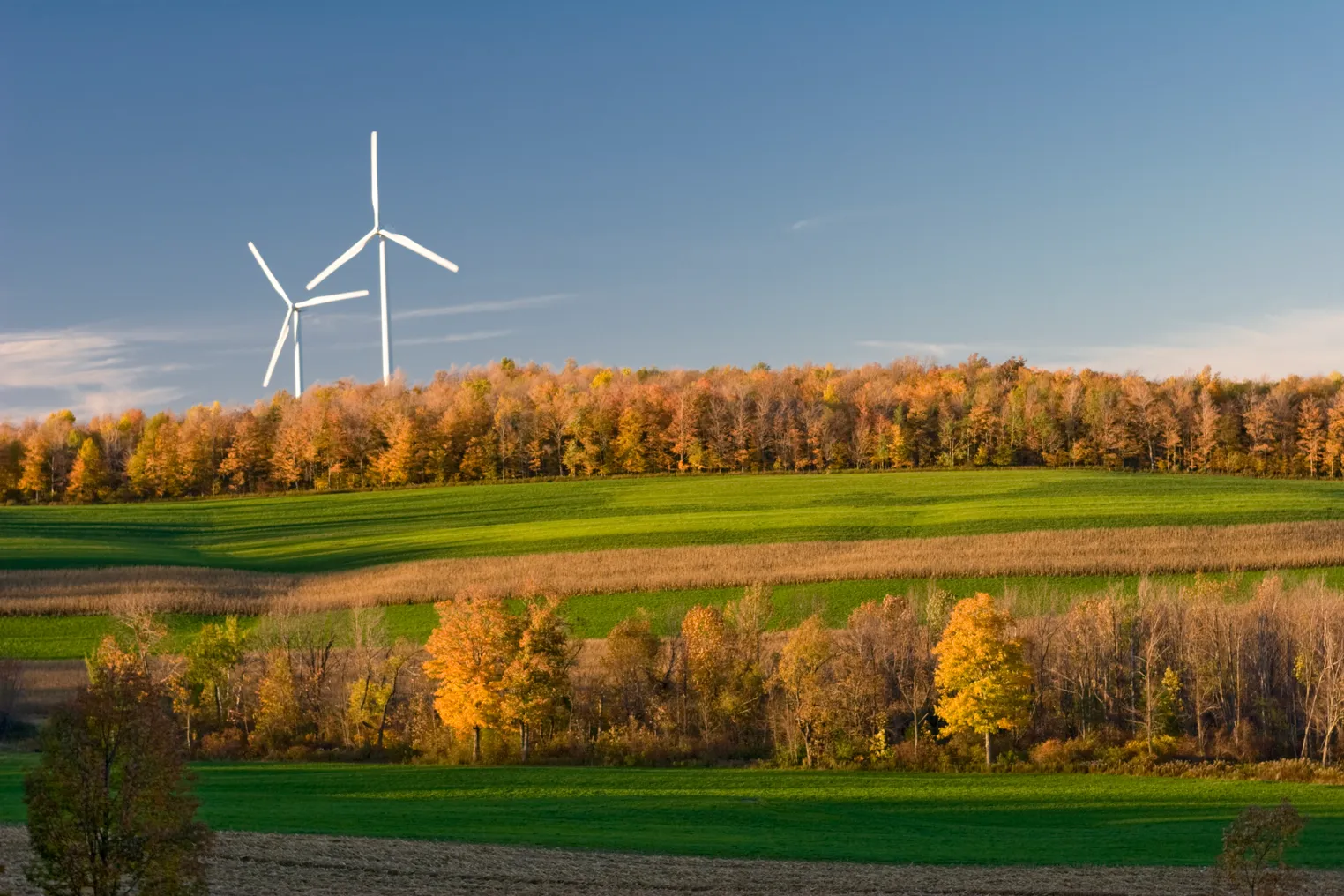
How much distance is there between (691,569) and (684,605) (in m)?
7.71

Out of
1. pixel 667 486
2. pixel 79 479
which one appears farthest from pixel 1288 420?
pixel 79 479

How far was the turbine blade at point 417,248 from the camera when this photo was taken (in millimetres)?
93812

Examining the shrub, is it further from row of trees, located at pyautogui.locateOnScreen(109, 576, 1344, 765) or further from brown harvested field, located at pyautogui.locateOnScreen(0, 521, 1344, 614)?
brown harvested field, located at pyautogui.locateOnScreen(0, 521, 1344, 614)

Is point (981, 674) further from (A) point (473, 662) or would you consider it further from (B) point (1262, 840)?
(B) point (1262, 840)

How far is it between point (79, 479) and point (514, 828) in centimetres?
10859

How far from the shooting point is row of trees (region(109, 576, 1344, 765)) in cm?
5309

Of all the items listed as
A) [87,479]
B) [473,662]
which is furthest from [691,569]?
[87,479]

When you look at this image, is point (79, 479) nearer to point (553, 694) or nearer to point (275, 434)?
point (275, 434)

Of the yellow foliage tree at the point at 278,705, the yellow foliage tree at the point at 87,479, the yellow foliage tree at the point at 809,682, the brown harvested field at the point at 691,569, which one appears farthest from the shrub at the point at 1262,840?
the yellow foliage tree at the point at 87,479

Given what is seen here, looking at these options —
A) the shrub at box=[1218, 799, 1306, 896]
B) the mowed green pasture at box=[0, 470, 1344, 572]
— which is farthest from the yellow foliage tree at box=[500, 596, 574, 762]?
the shrub at box=[1218, 799, 1306, 896]

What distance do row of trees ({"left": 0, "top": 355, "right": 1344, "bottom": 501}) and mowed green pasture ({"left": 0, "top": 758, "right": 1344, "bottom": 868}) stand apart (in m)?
81.0

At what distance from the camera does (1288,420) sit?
125 m

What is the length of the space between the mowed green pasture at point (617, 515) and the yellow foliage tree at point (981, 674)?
3385cm

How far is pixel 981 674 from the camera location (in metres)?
54.2
